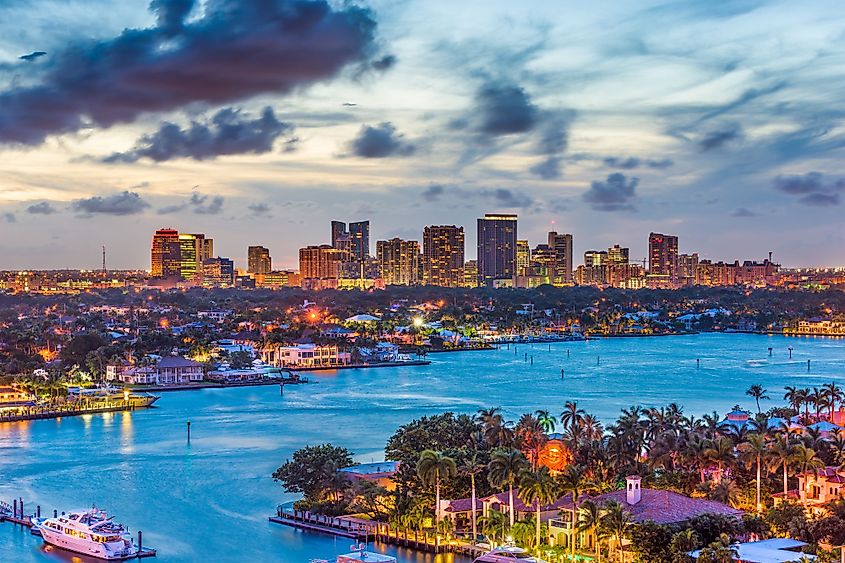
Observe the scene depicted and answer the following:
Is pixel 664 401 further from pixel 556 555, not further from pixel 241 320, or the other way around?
pixel 241 320

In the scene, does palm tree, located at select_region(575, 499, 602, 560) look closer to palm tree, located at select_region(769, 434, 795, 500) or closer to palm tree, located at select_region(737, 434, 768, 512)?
palm tree, located at select_region(737, 434, 768, 512)

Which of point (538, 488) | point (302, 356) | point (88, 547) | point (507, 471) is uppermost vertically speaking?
point (507, 471)

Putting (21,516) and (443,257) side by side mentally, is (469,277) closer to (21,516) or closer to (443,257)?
(443,257)

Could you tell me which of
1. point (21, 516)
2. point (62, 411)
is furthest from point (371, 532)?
point (62, 411)

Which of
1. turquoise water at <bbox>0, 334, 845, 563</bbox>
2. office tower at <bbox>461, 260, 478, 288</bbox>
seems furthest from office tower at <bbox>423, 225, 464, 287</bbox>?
turquoise water at <bbox>0, 334, 845, 563</bbox>

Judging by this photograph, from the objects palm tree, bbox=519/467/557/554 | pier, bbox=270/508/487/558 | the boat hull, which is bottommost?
the boat hull

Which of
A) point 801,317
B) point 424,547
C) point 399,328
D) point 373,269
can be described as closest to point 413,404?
point 424,547

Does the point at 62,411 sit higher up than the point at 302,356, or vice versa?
the point at 302,356
